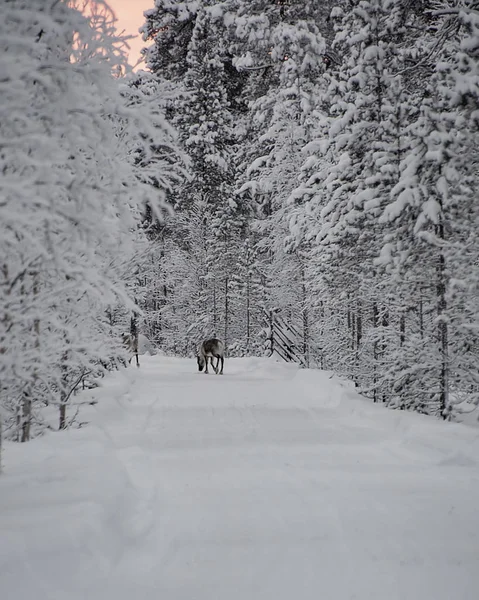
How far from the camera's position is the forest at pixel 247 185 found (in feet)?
12.2

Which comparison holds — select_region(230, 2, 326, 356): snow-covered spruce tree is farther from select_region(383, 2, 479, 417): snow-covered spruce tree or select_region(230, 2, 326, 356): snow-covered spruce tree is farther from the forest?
select_region(383, 2, 479, 417): snow-covered spruce tree

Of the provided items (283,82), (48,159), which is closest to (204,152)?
(283,82)

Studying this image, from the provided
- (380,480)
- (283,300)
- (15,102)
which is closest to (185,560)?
(380,480)

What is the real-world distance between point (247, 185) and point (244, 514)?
73.0ft

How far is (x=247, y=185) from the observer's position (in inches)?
994

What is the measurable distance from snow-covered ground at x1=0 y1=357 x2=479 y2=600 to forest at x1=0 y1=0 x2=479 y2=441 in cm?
111

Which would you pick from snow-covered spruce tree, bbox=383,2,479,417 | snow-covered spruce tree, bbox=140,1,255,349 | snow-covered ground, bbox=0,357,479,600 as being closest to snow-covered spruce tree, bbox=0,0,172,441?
snow-covered ground, bbox=0,357,479,600

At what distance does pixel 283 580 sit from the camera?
3.48 meters

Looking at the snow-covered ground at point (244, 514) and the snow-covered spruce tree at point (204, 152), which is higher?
the snow-covered spruce tree at point (204, 152)

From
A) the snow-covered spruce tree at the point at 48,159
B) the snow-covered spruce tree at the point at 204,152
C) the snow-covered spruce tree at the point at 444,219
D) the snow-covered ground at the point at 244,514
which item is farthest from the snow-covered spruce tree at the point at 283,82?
the snow-covered spruce tree at the point at 48,159

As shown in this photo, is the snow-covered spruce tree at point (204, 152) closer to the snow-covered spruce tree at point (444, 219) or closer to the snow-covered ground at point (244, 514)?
the snow-covered spruce tree at point (444, 219)

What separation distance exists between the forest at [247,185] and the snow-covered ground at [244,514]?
111 centimetres

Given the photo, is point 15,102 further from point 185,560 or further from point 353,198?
point 353,198

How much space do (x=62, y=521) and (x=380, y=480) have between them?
3663 mm
